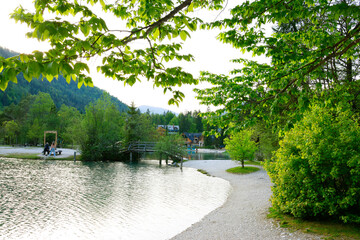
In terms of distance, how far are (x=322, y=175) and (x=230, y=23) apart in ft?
17.4

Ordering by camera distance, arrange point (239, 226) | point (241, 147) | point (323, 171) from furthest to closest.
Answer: point (241, 147) < point (239, 226) < point (323, 171)

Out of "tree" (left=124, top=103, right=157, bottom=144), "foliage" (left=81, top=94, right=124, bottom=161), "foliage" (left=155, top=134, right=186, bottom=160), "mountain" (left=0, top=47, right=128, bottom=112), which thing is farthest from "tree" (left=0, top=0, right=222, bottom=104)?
"mountain" (left=0, top=47, right=128, bottom=112)

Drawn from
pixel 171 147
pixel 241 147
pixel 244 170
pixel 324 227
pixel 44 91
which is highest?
pixel 44 91

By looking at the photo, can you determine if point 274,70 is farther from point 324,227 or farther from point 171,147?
point 171,147

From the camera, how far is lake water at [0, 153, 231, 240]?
8719mm

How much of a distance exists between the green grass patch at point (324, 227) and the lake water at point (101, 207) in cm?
376

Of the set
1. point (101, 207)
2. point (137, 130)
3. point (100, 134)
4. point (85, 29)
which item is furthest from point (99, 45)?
point (137, 130)

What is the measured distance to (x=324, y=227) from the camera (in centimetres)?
667

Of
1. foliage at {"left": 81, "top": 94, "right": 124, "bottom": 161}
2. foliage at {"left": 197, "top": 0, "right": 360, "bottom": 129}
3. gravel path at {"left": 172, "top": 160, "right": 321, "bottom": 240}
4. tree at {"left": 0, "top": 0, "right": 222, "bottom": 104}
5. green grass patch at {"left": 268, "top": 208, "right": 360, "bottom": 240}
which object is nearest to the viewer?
A: tree at {"left": 0, "top": 0, "right": 222, "bottom": 104}

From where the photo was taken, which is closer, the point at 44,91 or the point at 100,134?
the point at 100,134

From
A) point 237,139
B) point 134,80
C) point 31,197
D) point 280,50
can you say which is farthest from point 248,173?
point 134,80

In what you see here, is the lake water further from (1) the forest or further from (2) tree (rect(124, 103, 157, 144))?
(2) tree (rect(124, 103, 157, 144))

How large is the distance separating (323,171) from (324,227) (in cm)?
157

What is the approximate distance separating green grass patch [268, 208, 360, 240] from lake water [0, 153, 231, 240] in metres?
3.76
